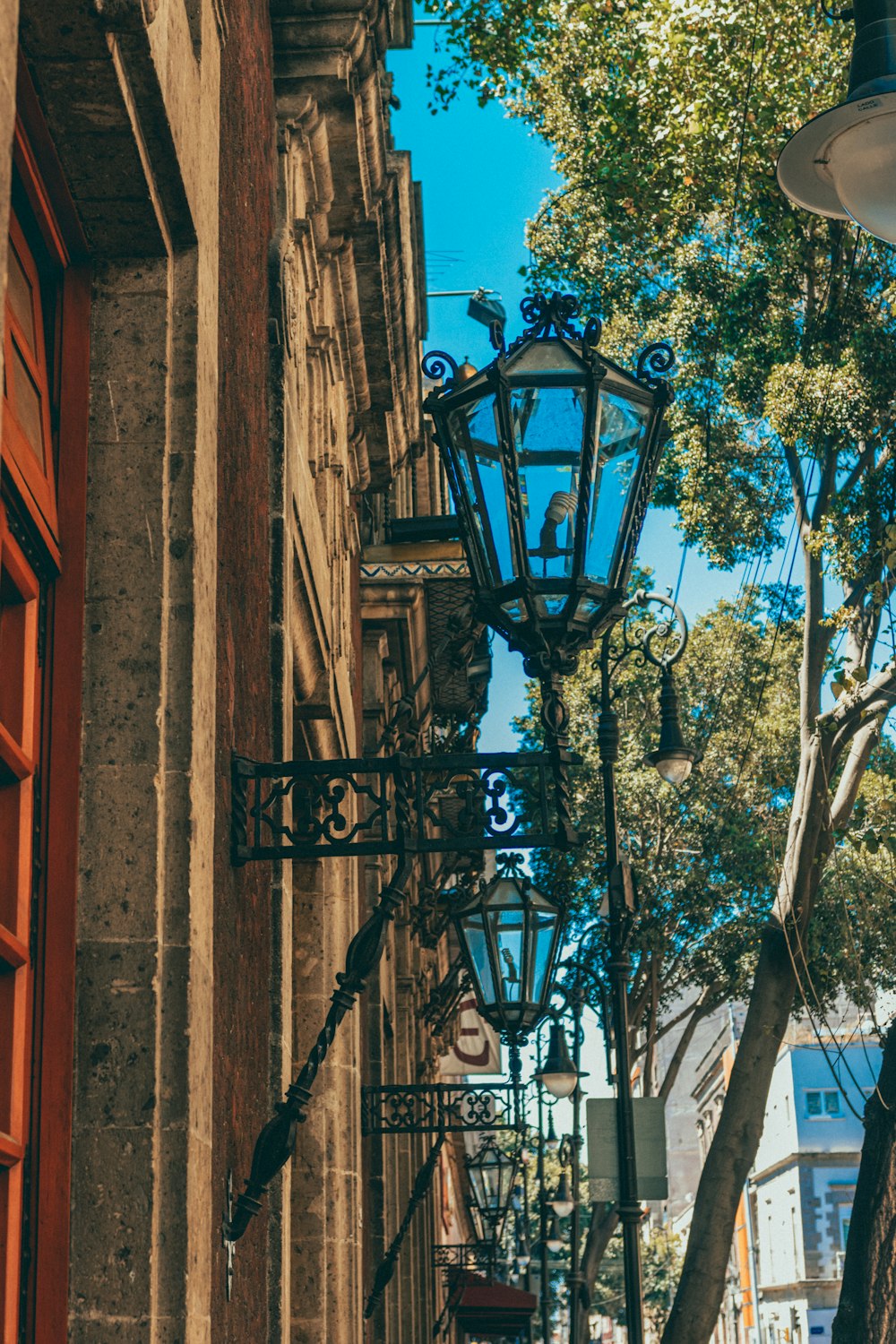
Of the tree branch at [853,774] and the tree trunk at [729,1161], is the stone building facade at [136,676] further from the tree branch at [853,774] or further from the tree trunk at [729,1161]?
the tree branch at [853,774]

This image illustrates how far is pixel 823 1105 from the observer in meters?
57.7

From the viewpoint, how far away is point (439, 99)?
57.0 ft

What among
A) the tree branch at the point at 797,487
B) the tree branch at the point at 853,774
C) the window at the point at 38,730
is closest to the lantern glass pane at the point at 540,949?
the tree branch at the point at 853,774

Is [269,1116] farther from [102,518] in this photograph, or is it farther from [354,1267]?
[354,1267]

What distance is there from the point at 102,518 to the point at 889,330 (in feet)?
43.0

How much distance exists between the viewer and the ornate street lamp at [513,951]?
956 centimetres

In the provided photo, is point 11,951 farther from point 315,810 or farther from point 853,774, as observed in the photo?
point 853,774

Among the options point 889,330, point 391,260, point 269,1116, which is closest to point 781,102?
point 889,330

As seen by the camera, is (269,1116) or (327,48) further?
(327,48)

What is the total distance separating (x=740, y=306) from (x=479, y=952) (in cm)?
936

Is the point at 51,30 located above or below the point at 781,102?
below

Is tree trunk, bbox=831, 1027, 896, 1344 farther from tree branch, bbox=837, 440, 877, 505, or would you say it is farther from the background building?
the background building

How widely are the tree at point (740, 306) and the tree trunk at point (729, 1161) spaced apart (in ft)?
0.06

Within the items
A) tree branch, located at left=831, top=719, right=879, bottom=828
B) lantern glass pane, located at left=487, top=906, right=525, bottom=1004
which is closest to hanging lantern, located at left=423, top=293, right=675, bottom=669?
lantern glass pane, located at left=487, top=906, right=525, bottom=1004
